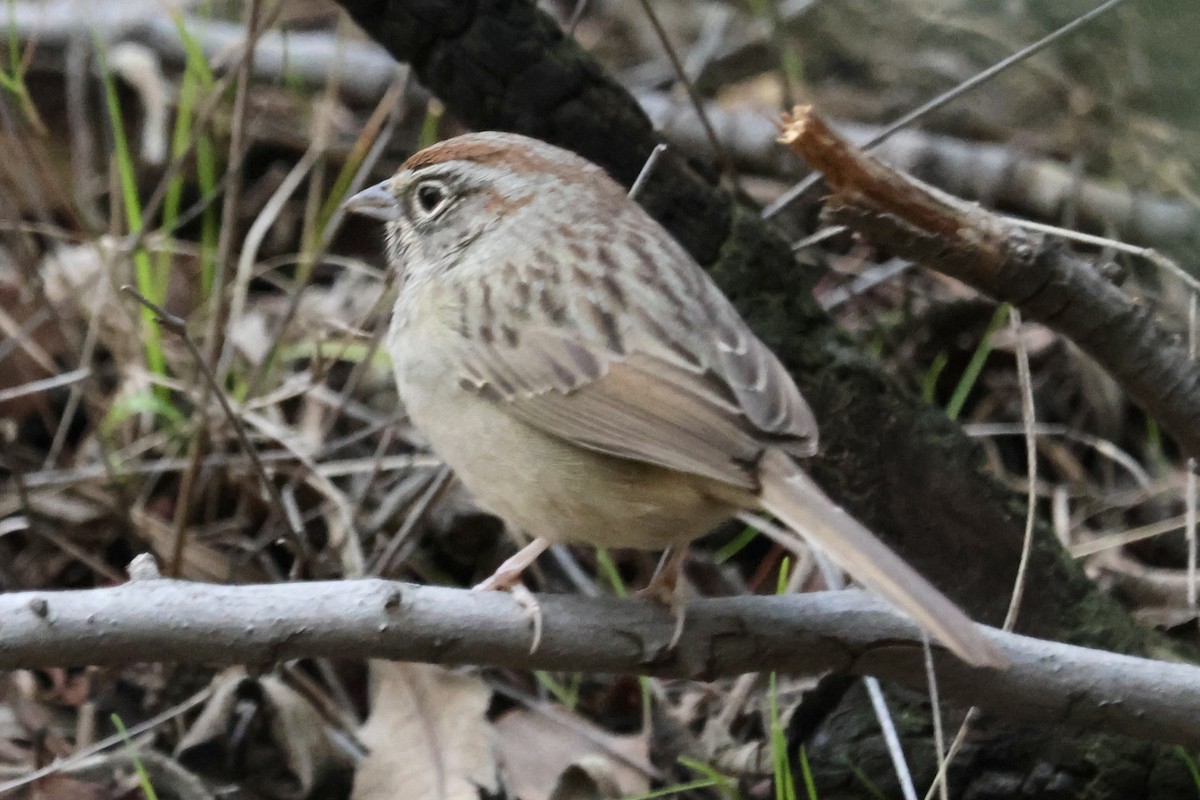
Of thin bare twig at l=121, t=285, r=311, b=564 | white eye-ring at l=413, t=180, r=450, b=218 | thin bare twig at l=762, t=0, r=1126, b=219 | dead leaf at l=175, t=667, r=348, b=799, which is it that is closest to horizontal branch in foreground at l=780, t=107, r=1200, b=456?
thin bare twig at l=762, t=0, r=1126, b=219

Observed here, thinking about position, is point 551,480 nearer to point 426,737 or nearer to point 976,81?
point 426,737

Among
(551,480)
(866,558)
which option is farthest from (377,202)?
(866,558)

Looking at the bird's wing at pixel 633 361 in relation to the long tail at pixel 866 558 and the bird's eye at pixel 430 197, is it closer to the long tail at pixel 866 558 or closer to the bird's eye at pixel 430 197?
the long tail at pixel 866 558

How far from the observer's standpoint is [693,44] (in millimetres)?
6086

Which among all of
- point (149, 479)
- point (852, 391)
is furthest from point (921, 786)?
point (149, 479)

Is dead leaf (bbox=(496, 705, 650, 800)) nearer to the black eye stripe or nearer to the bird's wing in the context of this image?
the bird's wing

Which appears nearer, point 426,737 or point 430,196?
point 430,196

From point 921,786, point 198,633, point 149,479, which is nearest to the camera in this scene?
point 198,633

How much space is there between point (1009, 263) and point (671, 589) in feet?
2.74

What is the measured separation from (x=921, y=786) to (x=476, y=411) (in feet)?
4.25

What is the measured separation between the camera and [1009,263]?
7.64 ft

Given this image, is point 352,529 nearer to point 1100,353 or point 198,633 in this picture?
point 198,633

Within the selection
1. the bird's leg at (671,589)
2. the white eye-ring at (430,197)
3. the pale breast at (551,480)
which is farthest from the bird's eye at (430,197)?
the bird's leg at (671,589)

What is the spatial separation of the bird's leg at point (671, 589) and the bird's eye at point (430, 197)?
0.89 metres
